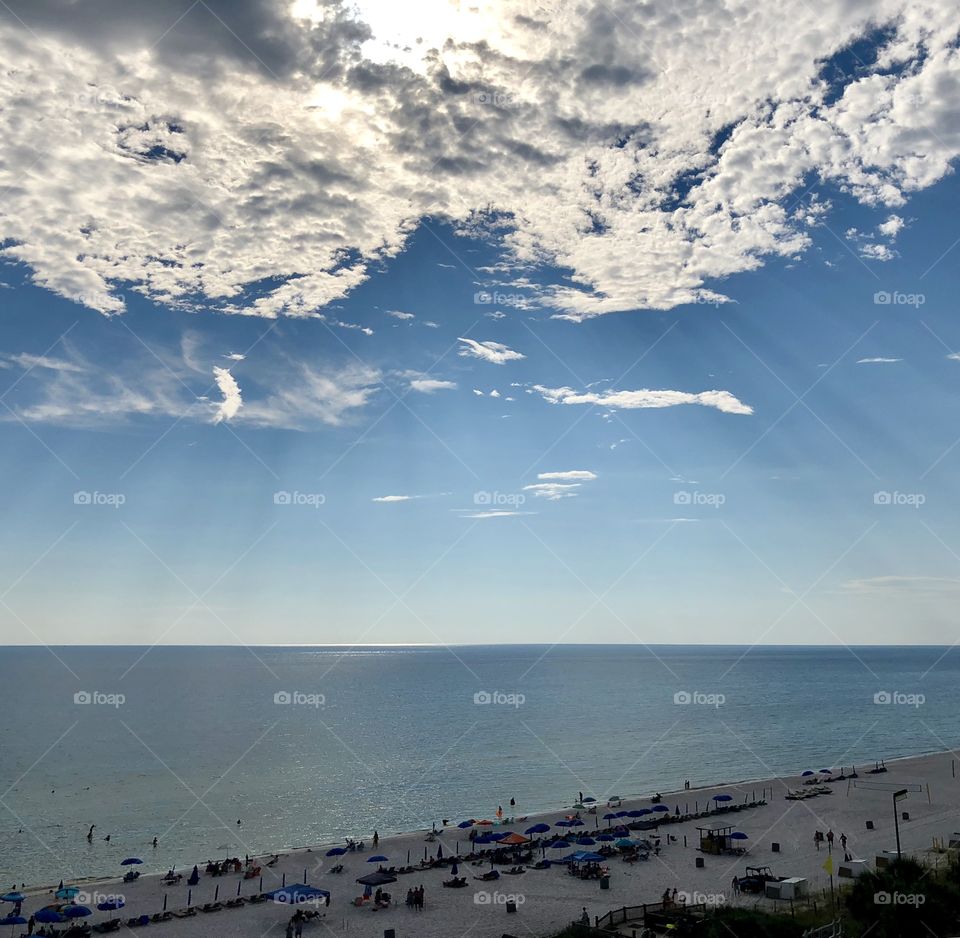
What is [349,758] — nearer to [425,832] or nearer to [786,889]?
[425,832]

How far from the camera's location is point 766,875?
3491cm

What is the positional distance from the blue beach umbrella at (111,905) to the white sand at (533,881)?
17.4 inches

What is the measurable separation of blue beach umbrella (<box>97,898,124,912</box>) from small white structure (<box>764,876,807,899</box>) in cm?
2849

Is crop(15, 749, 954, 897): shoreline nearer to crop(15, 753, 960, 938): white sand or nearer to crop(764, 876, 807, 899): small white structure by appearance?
crop(15, 753, 960, 938): white sand

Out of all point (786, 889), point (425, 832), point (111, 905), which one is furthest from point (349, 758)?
point (786, 889)

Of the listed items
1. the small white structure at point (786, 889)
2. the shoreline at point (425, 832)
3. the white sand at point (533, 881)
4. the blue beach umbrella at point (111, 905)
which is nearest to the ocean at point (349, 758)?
the shoreline at point (425, 832)

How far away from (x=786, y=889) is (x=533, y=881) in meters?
11.9

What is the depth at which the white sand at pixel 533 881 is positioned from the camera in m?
31.3

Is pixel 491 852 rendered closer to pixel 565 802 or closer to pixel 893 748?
pixel 565 802

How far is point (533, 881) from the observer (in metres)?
37.0

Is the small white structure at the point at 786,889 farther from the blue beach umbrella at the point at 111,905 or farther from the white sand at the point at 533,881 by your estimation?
the blue beach umbrella at the point at 111,905

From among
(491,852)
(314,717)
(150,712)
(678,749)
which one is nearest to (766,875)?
(491,852)

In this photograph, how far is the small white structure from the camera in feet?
101

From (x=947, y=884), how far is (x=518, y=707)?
13267 centimetres
